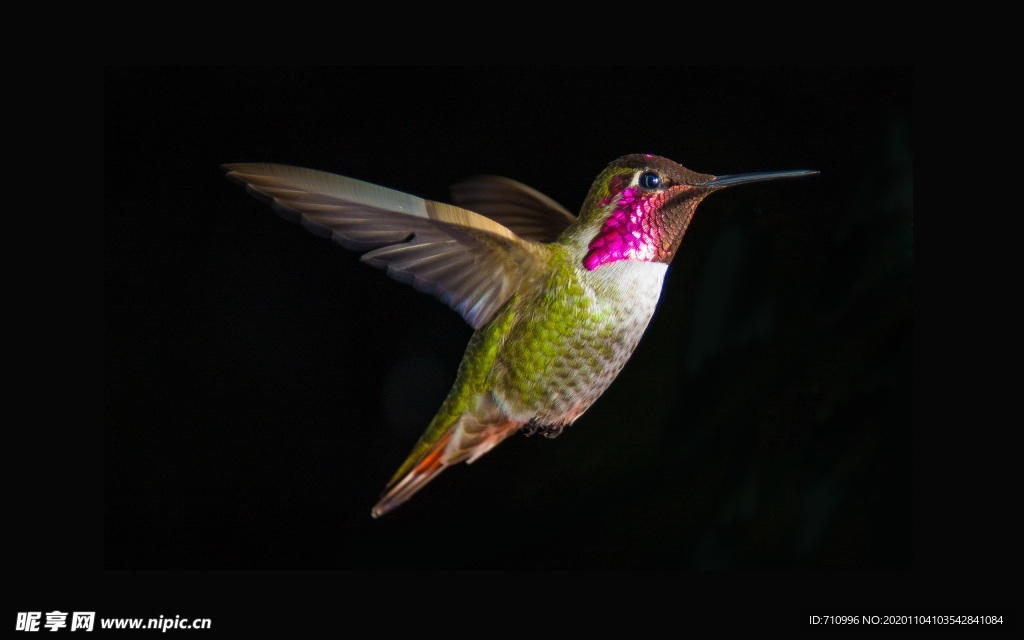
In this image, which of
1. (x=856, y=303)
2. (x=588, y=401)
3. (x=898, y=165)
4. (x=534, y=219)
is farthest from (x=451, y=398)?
(x=898, y=165)

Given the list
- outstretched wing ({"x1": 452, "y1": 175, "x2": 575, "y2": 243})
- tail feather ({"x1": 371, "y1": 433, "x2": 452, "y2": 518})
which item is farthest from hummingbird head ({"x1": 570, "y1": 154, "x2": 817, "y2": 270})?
tail feather ({"x1": 371, "y1": 433, "x2": 452, "y2": 518})

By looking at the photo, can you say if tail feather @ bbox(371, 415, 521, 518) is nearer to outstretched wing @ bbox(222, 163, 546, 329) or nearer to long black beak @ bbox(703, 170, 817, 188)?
outstretched wing @ bbox(222, 163, 546, 329)

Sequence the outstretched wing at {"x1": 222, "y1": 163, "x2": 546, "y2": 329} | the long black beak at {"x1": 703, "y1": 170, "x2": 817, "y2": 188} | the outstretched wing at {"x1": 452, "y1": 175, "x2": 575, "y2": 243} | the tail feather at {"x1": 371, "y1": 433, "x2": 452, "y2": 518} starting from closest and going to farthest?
the outstretched wing at {"x1": 222, "y1": 163, "x2": 546, "y2": 329} → the long black beak at {"x1": 703, "y1": 170, "x2": 817, "y2": 188} → the tail feather at {"x1": 371, "y1": 433, "x2": 452, "y2": 518} → the outstretched wing at {"x1": 452, "y1": 175, "x2": 575, "y2": 243}

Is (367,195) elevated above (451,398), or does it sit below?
above

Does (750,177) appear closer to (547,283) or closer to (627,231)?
(627,231)

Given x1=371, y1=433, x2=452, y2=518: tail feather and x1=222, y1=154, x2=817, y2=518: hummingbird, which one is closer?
x1=222, y1=154, x2=817, y2=518: hummingbird

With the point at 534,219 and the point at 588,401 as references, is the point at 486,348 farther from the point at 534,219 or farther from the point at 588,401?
the point at 534,219

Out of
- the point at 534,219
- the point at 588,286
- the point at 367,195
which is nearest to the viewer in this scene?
the point at 367,195
